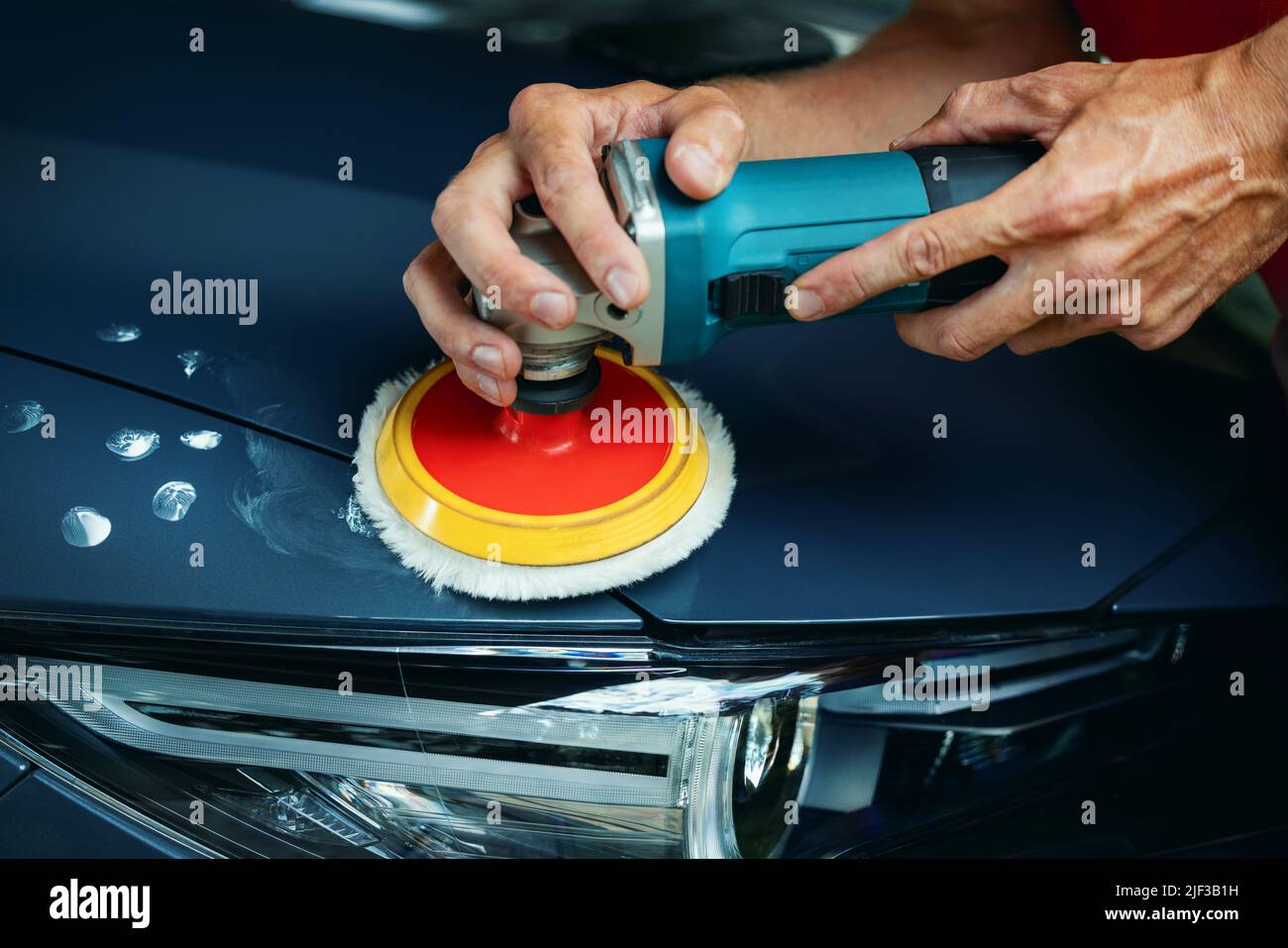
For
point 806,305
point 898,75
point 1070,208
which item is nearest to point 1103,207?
point 1070,208

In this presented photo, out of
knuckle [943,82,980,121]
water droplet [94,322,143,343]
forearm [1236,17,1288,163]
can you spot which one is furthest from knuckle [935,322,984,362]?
water droplet [94,322,143,343]

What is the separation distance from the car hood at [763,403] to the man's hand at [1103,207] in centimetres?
11

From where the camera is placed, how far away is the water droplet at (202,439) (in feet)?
3.26

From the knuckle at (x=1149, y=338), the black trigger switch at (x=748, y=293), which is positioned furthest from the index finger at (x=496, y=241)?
the knuckle at (x=1149, y=338)

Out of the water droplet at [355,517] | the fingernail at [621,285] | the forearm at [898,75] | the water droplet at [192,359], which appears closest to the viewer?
the fingernail at [621,285]

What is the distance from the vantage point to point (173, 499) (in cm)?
95

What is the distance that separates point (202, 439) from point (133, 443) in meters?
0.06

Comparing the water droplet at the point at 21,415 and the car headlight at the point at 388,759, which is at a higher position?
the water droplet at the point at 21,415

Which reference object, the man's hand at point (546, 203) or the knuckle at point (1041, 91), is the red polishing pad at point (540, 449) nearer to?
the man's hand at point (546, 203)

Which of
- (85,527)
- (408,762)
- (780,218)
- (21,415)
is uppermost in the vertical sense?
(780,218)

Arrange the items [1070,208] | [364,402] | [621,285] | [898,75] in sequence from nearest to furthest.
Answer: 1. [621,285]
2. [1070,208]
3. [364,402]
4. [898,75]

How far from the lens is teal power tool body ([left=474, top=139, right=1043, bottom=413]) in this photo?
34.5 inches

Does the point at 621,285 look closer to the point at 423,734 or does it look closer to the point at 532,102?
the point at 532,102

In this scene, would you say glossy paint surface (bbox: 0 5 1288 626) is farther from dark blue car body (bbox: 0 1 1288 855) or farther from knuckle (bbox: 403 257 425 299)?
knuckle (bbox: 403 257 425 299)
